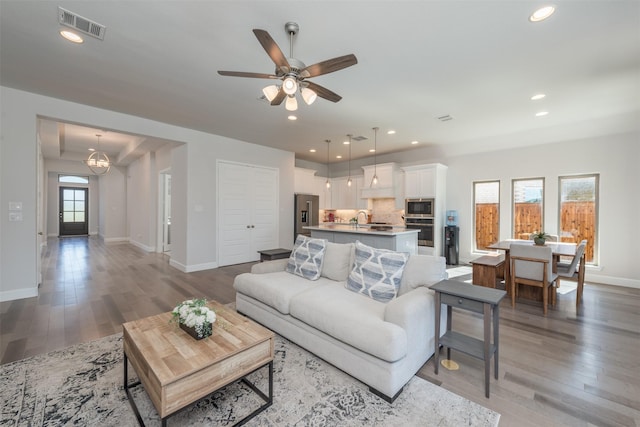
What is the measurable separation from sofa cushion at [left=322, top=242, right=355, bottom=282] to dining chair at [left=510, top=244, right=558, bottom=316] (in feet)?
7.70

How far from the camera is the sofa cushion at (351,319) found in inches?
71.5

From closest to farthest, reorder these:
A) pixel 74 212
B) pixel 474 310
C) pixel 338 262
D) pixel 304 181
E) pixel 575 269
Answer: pixel 474 310 < pixel 338 262 < pixel 575 269 < pixel 304 181 < pixel 74 212

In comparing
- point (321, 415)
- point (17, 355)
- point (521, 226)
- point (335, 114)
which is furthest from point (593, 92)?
point (17, 355)

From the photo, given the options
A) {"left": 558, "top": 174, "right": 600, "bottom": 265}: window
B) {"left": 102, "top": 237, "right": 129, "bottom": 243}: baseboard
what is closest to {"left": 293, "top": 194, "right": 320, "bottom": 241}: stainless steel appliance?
{"left": 558, "top": 174, "right": 600, "bottom": 265}: window

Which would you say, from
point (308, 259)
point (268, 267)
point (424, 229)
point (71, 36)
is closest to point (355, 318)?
point (308, 259)

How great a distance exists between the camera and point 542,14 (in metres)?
2.16

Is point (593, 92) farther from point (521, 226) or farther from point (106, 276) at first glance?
point (106, 276)

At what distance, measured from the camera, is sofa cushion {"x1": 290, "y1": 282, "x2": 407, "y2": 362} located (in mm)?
1815

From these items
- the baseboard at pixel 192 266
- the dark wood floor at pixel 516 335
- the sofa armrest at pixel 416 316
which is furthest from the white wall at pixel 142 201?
the sofa armrest at pixel 416 316

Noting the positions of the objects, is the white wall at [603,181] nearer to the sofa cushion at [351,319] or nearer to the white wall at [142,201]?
the sofa cushion at [351,319]

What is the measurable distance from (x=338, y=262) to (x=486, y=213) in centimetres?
485

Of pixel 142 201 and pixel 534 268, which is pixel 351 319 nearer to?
pixel 534 268

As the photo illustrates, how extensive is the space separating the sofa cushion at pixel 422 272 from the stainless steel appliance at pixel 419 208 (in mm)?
4181

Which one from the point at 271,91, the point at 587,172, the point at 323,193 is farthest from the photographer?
the point at 323,193
